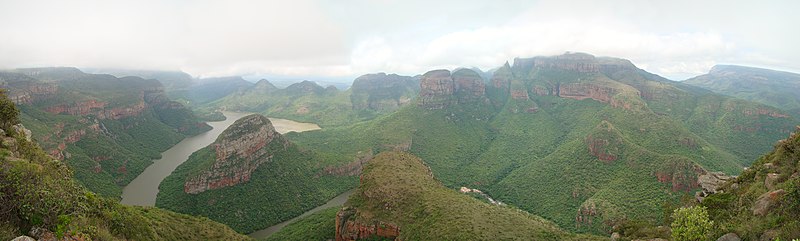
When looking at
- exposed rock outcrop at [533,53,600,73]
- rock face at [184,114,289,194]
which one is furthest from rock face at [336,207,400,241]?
exposed rock outcrop at [533,53,600,73]

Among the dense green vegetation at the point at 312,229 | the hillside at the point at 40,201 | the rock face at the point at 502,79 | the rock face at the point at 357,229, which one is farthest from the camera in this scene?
the rock face at the point at 502,79

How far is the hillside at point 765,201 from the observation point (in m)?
18.2

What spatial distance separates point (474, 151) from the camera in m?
118

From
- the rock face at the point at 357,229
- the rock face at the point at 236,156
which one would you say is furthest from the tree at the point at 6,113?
the rock face at the point at 236,156

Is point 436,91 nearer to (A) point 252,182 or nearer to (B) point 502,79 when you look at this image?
(B) point 502,79

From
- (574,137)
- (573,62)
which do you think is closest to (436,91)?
(574,137)

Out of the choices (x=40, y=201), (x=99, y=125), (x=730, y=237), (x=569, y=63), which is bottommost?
(x=99, y=125)

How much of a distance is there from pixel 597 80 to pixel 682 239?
121602 mm

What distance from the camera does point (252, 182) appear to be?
78.6 m

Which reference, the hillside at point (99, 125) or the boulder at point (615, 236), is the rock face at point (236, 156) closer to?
the hillside at point (99, 125)

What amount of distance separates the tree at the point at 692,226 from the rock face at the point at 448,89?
12044cm

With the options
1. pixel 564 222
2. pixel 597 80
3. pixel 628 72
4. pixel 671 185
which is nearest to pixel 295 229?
pixel 564 222

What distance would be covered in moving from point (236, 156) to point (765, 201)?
80.5m

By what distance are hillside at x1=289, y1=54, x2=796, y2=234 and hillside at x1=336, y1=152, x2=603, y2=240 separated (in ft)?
38.0
